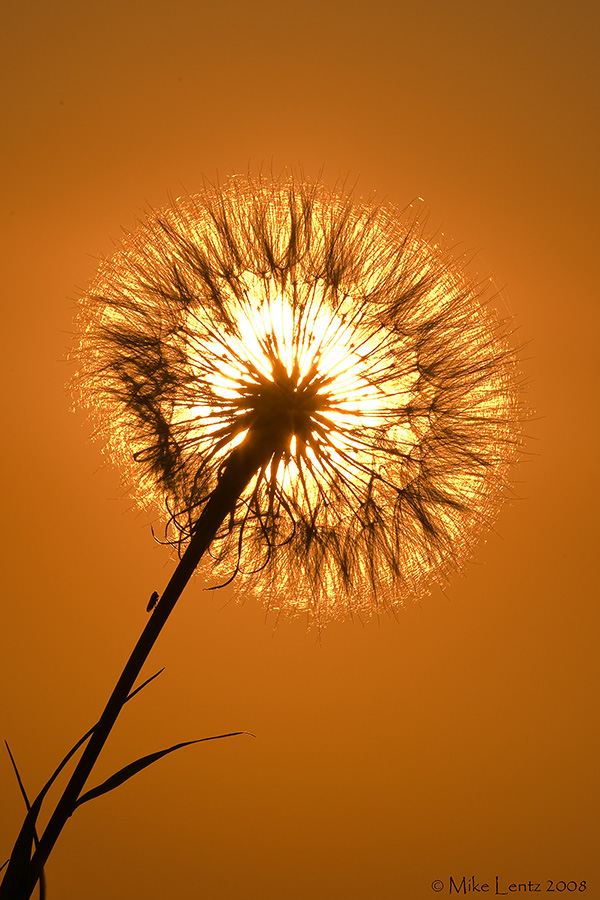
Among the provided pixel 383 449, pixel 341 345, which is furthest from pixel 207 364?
pixel 383 449

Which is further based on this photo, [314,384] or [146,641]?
[314,384]

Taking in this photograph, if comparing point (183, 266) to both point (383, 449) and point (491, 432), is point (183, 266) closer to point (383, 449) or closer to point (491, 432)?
point (383, 449)

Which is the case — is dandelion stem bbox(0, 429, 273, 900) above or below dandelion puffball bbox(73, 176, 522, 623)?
below

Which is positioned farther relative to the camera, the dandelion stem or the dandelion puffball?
the dandelion puffball

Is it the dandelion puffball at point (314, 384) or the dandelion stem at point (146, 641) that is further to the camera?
the dandelion puffball at point (314, 384)
